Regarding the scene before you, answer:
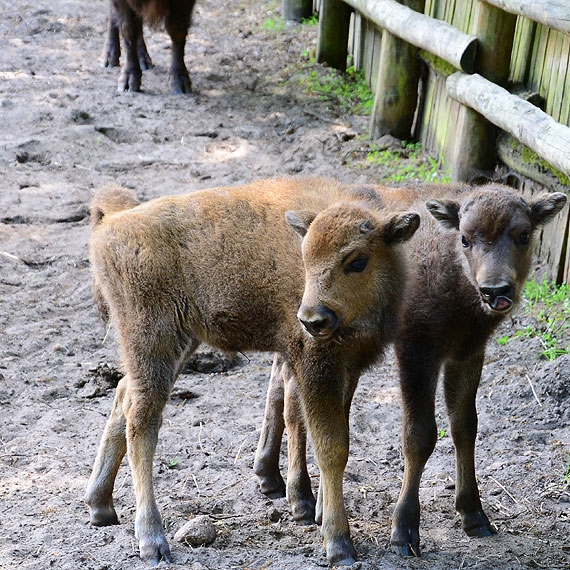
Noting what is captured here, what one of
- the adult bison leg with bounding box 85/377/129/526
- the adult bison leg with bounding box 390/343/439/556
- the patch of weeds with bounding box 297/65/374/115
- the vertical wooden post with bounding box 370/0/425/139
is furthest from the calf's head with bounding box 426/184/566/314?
the patch of weeds with bounding box 297/65/374/115

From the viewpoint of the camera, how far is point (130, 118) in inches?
483

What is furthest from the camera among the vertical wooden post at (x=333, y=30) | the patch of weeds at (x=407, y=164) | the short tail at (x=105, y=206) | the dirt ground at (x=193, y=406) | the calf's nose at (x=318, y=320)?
the vertical wooden post at (x=333, y=30)

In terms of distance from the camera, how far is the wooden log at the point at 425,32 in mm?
8711

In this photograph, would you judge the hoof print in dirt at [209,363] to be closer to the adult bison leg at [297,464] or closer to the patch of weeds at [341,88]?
the adult bison leg at [297,464]

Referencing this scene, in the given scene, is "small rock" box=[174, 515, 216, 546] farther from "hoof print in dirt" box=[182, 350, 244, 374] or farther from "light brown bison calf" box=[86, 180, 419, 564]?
"hoof print in dirt" box=[182, 350, 244, 374]

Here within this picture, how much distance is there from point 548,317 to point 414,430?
2594mm

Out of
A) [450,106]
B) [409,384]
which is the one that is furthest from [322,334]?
[450,106]

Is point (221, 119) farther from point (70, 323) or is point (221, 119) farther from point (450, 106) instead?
point (70, 323)

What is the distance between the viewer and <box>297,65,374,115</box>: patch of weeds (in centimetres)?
1251

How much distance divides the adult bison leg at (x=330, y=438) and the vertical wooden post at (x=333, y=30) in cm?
999

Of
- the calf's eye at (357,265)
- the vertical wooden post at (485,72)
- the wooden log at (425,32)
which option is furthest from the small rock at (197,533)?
the wooden log at (425,32)

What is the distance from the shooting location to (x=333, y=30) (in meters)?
13.8

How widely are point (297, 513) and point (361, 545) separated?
486 mm

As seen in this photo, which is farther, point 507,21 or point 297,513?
point 507,21
